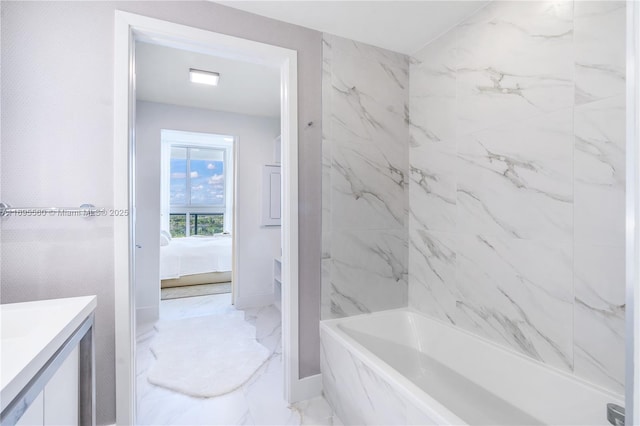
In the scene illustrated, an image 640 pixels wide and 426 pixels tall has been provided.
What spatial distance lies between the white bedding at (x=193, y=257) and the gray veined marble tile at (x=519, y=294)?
12.3 feet

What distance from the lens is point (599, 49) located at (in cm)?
129

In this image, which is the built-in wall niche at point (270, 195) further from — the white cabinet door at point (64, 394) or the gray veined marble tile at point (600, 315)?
the gray veined marble tile at point (600, 315)

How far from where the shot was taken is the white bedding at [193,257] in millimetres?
4316

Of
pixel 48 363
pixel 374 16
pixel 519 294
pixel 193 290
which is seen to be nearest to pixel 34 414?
pixel 48 363

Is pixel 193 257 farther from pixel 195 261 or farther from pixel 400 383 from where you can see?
pixel 400 383

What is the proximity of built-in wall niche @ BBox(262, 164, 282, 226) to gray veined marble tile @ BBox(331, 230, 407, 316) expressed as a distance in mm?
1996

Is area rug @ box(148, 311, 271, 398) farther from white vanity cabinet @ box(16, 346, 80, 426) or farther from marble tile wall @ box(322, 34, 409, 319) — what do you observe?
white vanity cabinet @ box(16, 346, 80, 426)

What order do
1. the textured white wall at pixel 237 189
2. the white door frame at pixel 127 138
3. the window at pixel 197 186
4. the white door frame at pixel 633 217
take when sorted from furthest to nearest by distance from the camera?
1. the window at pixel 197 186
2. the textured white wall at pixel 237 189
3. the white door frame at pixel 127 138
4. the white door frame at pixel 633 217

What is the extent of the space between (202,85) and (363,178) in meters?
2.00

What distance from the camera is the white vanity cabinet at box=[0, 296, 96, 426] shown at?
2.40ft

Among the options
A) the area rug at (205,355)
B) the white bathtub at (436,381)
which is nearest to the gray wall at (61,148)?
the area rug at (205,355)

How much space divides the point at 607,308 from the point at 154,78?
12.0ft

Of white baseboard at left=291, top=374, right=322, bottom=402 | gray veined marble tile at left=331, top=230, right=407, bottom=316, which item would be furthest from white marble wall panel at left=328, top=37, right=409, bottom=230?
Answer: white baseboard at left=291, top=374, right=322, bottom=402

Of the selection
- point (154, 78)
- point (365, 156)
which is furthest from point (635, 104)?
point (154, 78)
